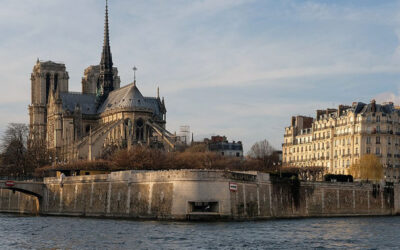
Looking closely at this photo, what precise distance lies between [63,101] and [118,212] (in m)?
80.2

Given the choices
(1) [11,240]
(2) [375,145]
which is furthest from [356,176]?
(1) [11,240]

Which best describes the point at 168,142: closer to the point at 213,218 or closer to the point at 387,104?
the point at 387,104

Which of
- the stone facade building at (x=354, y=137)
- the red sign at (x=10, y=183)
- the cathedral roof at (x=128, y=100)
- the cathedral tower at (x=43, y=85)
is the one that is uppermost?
the cathedral tower at (x=43, y=85)

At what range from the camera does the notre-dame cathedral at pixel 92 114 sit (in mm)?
124125

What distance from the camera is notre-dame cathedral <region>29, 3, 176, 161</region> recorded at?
12412 centimetres

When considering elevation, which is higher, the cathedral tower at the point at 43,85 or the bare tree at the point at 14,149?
the cathedral tower at the point at 43,85

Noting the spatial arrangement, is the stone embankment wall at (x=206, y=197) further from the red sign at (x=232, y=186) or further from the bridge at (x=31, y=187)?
the bridge at (x=31, y=187)

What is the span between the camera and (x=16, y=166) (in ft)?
358

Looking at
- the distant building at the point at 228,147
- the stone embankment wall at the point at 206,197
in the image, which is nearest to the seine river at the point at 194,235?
the stone embankment wall at the point at 206,197

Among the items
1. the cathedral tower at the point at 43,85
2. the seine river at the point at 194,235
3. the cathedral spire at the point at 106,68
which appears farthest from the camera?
the cathedral tower at the point at 43,85

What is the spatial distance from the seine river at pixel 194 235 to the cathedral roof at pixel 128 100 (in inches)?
2672

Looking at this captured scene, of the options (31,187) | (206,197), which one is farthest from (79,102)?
(206,197)

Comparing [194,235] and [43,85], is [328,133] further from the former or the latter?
[43,85]

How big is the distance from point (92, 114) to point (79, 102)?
3.84 m
